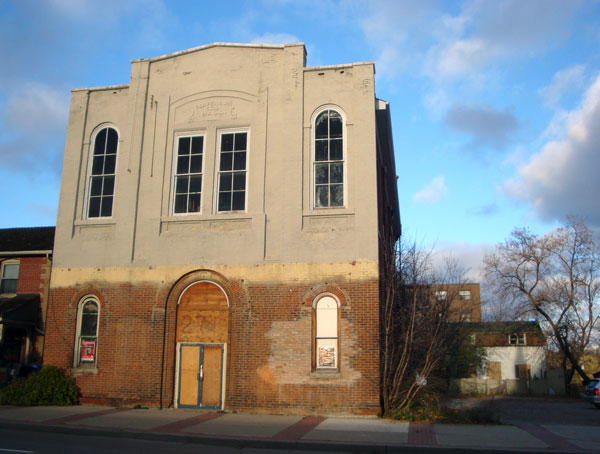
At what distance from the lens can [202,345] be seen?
1548cm

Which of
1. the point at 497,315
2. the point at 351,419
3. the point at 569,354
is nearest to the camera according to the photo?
the point at 351,419

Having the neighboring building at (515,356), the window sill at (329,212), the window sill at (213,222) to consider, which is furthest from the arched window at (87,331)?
the neighboring building at (515,356)

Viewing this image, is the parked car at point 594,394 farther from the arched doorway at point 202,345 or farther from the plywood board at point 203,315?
the plywood board at point 203,315

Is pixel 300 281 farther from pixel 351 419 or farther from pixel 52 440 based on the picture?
pixel 52 440

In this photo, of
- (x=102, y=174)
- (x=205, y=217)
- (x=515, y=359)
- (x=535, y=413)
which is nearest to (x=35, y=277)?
(x=102, y=174)

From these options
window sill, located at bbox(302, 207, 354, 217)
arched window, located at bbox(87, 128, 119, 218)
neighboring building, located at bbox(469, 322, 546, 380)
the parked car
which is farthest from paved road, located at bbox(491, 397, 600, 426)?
neighboring building, located at bbox(469, 322, 546, 380)

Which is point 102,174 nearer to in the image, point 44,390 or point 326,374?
point 44,390

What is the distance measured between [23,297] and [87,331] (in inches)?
273

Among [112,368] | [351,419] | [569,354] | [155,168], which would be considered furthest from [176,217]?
[569,354]

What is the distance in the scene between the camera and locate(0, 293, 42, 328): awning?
771 inches

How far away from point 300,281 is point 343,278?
123 cm

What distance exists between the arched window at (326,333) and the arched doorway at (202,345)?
8.81 feet

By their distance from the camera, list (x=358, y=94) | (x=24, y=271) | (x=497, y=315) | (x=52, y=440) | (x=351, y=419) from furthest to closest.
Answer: (x=497, y=315) < (x=24, y=271) < (x=358, y=94) < (x=351, y=419) < (x=52, y=440)

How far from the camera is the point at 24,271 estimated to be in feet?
73.1
